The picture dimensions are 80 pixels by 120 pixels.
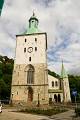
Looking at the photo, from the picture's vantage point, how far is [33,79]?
44.7 m

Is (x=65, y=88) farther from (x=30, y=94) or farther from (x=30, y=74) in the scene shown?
(x=30, y=94)

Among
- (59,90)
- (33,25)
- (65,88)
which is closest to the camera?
(33,25)

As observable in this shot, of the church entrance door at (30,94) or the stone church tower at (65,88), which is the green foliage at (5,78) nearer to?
the stone church tower at (65,88)

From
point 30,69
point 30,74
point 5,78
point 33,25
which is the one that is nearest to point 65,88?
point 30,74

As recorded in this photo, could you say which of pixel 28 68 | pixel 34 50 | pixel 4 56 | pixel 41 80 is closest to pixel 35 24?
pixel 34 50

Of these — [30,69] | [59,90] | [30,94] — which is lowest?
[30,94]

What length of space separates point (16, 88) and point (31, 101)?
453cm

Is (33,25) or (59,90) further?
(59,90)

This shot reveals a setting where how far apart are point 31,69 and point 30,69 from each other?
0.25 m

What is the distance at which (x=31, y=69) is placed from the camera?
4578 centimetres

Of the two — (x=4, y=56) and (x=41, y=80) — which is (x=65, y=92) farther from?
(x=4, y=56)

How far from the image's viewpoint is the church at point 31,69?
43.1 m

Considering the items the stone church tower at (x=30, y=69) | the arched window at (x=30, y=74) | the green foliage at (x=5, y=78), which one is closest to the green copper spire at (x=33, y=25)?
the stone church tower at (x=30, y=69)

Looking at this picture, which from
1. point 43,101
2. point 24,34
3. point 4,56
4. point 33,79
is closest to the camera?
point 43,101
